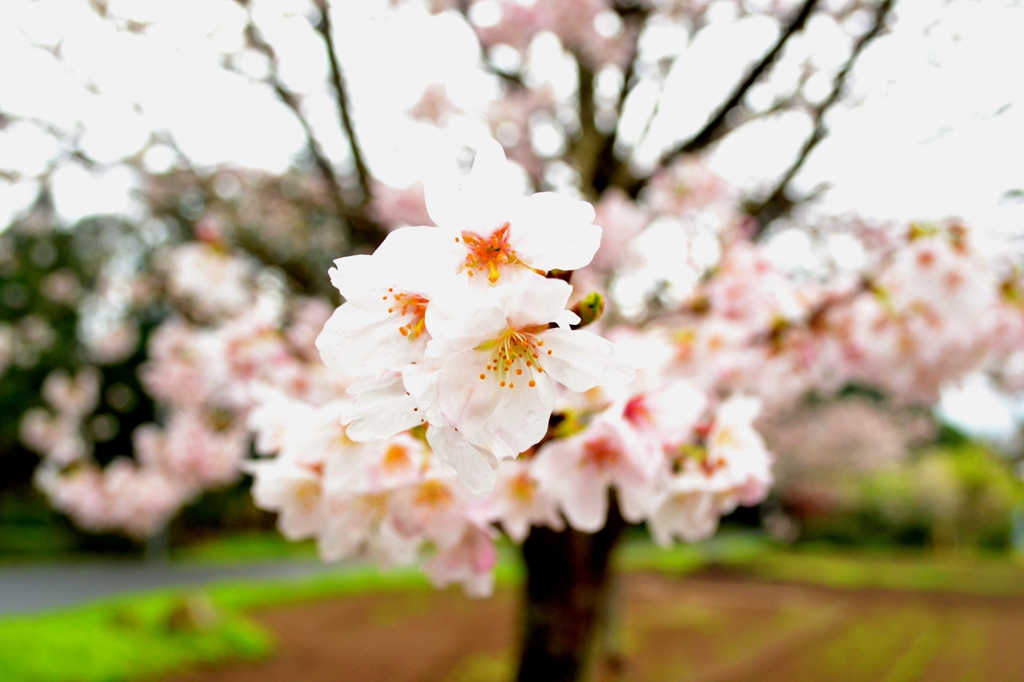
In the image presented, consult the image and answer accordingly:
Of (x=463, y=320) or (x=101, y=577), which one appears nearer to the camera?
(x=463, y=320)

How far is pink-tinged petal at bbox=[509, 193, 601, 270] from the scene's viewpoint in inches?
29.1

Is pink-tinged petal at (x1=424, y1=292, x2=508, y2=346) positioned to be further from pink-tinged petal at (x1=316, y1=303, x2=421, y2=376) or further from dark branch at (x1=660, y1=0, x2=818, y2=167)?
dark branch at (x1=660, y1=0, x2=818, y2=167)

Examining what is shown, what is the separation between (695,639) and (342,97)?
6.73m

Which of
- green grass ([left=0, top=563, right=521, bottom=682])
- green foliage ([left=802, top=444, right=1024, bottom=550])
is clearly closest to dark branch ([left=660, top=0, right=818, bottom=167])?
green grass ([left=0, top=563, right=521, bottom=682])

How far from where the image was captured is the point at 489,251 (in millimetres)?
761

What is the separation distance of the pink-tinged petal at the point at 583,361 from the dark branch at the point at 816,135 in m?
2.61

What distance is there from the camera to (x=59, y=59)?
2438 mm

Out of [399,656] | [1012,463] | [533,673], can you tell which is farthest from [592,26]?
[1012,463]

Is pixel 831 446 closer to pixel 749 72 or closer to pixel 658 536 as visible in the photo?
pixel 749 72

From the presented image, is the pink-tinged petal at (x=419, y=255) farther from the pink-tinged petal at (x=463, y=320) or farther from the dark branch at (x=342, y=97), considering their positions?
the dark branch at (x=342, y=97)

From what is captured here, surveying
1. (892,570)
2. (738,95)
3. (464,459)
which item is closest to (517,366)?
(464,459)

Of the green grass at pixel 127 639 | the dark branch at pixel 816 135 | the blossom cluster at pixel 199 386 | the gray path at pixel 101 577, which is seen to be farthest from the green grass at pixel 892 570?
the blossom cluster at pixel 199 386

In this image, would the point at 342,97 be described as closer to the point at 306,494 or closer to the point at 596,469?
the point at 306,494

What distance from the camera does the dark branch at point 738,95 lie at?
2.68 metres
